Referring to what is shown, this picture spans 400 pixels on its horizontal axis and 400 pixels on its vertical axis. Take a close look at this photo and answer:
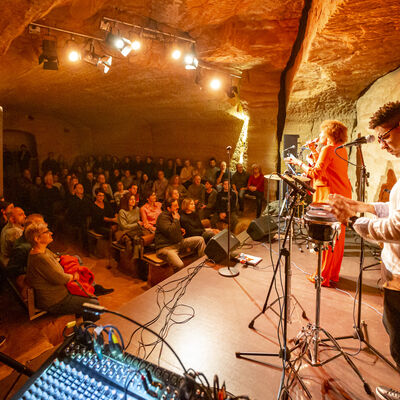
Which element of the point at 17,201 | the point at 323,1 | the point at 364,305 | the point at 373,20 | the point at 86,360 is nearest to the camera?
the point at 86,360

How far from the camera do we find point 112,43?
482cm

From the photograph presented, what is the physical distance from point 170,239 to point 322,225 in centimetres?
300

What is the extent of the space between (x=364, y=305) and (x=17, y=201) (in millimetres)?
8564

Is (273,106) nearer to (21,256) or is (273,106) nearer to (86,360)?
(21,256)

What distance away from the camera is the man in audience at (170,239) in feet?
14.2

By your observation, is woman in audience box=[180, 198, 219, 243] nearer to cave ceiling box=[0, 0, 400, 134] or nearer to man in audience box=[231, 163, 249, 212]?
man in audience box=[231, 163, 249, 212]

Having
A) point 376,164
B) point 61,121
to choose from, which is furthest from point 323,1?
point 61,121

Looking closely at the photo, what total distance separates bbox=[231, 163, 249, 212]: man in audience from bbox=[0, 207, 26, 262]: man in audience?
511 centimetres

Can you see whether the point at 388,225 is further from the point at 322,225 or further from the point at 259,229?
the point at 259,229

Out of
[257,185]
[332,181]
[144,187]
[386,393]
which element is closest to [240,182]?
[257,185]

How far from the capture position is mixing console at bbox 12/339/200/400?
4.04 ft

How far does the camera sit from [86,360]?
1.39 meters

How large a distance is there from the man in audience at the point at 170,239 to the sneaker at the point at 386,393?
2.88 meters

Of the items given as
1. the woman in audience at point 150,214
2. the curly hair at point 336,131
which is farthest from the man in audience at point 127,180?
the curly hair at point 336,131
